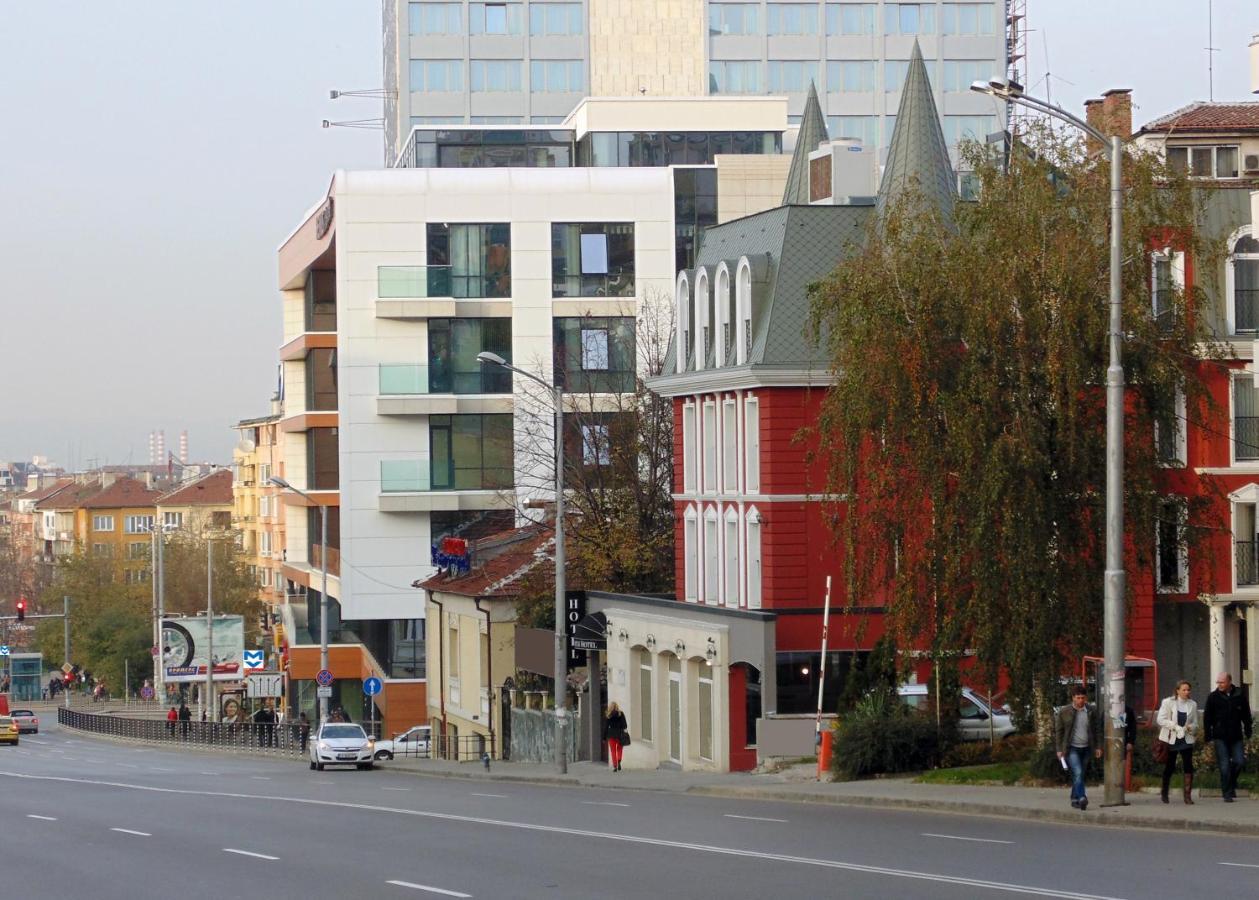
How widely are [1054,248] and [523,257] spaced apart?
145 feet

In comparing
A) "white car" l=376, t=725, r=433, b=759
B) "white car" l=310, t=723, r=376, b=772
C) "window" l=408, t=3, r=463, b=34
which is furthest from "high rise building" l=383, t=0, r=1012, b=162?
"white car" l=310, t=723, r=376, b=772

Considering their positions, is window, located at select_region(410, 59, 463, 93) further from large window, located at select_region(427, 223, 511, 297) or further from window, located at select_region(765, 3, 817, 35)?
large window, located at select_region(427, 223, 511, 297)

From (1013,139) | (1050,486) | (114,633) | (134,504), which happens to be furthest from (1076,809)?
(134,504)

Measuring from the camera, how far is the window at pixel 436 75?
107 meters

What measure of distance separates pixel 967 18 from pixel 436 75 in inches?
1175

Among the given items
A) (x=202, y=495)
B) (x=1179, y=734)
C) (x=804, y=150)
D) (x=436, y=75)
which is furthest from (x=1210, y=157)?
(x=202, y=495)

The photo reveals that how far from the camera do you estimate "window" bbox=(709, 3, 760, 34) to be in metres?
109

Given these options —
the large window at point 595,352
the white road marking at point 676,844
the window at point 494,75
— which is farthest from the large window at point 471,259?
the window at point 494,75

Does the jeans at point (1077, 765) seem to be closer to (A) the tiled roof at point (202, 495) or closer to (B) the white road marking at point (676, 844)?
(B) the white road marking at point (676, 844)

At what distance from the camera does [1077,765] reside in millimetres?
23047

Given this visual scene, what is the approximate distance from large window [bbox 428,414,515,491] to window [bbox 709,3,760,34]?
47.0 metres

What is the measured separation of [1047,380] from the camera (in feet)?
86.0

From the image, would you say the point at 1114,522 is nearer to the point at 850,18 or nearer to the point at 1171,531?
the point at 1171,531

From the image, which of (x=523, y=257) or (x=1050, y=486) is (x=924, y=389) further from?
(x=523, y=257)
